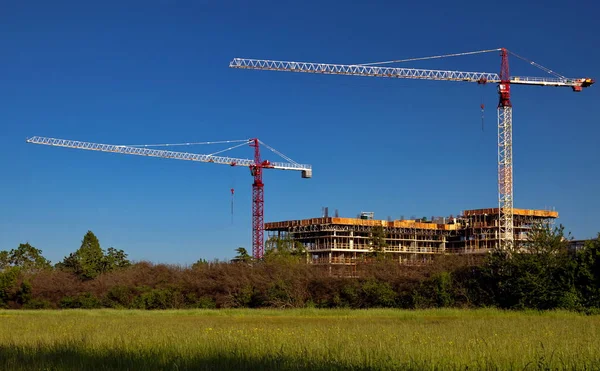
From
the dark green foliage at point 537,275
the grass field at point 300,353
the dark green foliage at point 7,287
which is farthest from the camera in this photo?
the dark green foliage at point 7,287

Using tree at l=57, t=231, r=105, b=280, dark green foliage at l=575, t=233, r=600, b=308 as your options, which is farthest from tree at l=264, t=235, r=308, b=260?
dark green foliage at l=575, t=233, r=600, b=308

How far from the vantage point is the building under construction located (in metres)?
154

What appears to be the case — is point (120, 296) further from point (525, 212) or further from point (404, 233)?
point (525, 212)

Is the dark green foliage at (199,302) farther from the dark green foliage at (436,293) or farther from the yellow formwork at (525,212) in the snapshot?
the yellow formwork at (525,212)

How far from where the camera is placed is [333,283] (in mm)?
62281

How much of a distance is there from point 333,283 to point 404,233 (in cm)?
10478

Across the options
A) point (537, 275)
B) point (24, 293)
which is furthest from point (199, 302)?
point (537, 275)

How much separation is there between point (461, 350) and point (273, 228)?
153093 millimetres

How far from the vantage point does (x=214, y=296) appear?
2660 inches

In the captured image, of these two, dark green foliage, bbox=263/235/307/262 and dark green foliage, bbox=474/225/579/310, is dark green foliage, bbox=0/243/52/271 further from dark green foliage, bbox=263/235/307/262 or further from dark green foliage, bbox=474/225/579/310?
dark green foliage, bbox=474/225/579/310

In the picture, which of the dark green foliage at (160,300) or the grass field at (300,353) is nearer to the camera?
the grass field at (300,353)

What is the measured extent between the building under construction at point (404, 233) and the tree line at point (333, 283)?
65.4 metres

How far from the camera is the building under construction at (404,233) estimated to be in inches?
6083

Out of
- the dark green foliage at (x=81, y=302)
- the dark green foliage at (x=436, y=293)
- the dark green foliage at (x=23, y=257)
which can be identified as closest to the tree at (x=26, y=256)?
the dark green foliage at (x=23, y=257)
